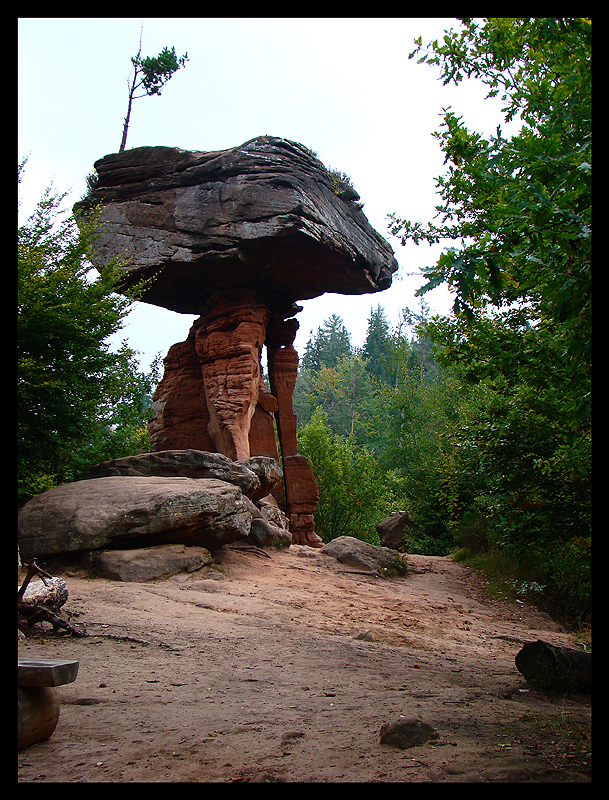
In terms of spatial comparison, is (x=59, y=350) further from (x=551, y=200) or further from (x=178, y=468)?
(x=551, y=200)

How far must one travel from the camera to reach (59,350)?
31.6 ft

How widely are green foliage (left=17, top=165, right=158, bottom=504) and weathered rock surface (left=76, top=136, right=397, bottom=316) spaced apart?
3.84 meters

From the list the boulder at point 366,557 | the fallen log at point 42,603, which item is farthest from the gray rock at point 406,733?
the boulder at point 366,557

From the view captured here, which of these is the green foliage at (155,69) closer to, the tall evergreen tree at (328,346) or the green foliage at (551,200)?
the green foliage at (551,200)

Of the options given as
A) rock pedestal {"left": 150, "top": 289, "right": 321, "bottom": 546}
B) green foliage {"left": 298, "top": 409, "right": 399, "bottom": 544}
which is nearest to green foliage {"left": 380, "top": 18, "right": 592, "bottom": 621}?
rock pedestal {"left": 150, "top": 289, "right": 321, "bottom": 546}

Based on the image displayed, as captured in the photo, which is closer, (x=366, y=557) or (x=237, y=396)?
(x=366, y=557)

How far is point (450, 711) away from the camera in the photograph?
13.5ft

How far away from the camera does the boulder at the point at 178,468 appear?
36.0 ft

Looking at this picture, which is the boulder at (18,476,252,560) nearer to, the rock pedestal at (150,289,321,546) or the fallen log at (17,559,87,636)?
the fallen log at (17,559,87,636)

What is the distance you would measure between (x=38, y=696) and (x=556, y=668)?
4149mm

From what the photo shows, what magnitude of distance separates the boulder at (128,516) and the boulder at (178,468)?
0.84 metres

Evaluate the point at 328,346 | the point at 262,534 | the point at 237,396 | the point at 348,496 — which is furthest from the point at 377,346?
the point at 262,534

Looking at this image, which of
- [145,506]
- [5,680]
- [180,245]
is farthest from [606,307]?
[180,245]
